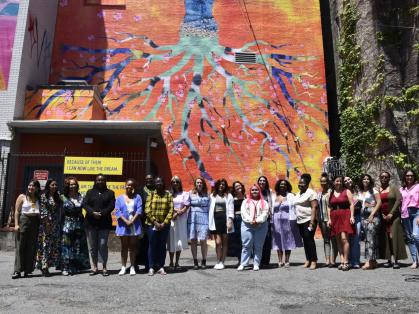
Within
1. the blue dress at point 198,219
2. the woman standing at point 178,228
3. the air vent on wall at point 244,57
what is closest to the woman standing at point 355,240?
the blue dress at point 198,219

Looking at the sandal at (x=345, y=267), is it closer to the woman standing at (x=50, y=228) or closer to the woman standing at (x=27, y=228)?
the woman standing at (x=50, y=228)

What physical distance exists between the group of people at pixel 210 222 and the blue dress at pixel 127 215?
0.02m

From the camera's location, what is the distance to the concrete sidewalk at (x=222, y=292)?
4.80 meters

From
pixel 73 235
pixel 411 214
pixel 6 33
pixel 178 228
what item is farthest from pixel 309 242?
pixel 6 33

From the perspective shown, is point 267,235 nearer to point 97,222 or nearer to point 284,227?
point 284,227

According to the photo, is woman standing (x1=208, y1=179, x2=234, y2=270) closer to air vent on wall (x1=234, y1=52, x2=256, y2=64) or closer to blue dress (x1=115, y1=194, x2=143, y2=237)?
blue dress (x1=115, y1=194, x2=143, y2=237)

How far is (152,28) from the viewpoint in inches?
602

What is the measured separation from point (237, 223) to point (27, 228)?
12.9 ft

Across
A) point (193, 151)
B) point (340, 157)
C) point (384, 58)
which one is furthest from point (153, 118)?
point (384, 58)

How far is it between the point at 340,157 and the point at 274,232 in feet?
26.0

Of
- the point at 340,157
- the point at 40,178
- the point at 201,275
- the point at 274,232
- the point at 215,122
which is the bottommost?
the point at 201,275

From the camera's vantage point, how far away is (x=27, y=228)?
7152mm

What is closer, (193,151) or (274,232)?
(274,232)

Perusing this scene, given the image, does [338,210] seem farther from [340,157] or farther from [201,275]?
[340,157]
